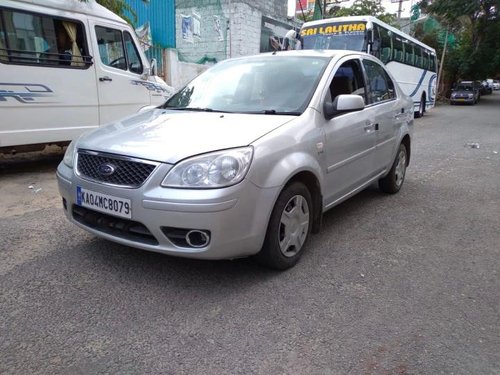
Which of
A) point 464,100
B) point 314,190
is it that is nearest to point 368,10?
point 464,100

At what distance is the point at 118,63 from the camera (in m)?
6.94

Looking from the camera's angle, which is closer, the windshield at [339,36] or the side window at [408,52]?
the windshield at [339,36]

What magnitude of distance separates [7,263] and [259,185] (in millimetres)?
2090

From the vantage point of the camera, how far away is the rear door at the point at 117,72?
6.63 metres

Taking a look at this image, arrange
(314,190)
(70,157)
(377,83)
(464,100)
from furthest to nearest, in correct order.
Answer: (464,100) → (377,83) → (314,190) → (70,157)

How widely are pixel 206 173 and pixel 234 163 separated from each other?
19 centimetres

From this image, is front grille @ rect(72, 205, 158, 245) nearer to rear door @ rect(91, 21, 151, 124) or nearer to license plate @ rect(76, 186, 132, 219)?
license plate @ rect(76, 186, 132, 219)

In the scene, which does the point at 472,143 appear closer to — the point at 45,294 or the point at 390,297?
the point at 390,297

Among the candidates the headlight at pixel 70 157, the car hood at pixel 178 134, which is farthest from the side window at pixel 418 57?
the headlight at pixel 70 157

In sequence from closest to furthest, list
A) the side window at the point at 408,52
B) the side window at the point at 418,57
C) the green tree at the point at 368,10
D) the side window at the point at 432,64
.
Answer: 1. the side window at the point at 408,52
2. the side window at the point at 418,57
3. the side window at the point at 432,64
4. the green tree at the point at 368,10

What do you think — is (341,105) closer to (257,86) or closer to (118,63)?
(257,86)

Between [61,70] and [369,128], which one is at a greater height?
[61,70]

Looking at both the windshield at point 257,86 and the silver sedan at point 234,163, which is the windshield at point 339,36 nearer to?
the silver sedan at point 234,163

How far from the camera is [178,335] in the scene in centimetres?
240
